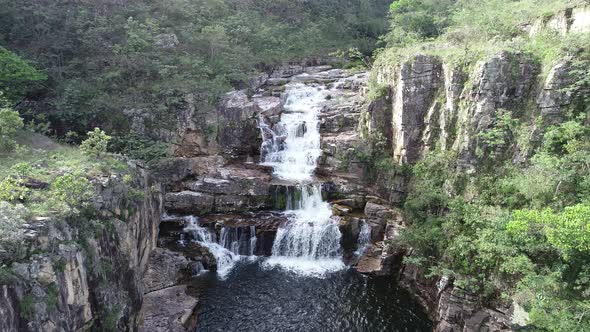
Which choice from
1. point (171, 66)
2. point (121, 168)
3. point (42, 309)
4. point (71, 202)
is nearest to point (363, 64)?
point (171, 66)

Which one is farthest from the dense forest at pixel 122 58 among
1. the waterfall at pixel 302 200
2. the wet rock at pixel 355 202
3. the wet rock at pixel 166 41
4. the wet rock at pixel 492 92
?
the wet rock at pixel 492 92

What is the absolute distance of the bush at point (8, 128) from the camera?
18344 millimetres

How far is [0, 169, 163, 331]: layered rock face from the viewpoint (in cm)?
1067

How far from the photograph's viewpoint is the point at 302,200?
83.0 feet

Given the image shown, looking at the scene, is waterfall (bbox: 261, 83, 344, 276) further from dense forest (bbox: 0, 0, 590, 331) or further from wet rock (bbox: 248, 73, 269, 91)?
wet rock (bbox: 248, 73, 269, 91)

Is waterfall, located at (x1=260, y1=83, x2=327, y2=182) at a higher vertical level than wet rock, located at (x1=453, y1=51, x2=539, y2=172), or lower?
lower

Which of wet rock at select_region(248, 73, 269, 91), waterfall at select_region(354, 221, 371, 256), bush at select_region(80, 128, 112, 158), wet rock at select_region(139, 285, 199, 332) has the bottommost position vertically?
wet rock at select_region(139, 285, 199, 332)

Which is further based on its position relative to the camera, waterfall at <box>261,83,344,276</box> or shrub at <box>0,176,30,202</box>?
waterfall at <box>261,83,344,276</box>

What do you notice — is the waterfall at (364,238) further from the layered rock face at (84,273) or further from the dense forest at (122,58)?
the dense forest at (122,58)

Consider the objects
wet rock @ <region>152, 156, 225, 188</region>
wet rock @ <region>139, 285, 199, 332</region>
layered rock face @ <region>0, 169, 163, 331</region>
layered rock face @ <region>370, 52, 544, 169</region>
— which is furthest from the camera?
wet rock @ <region>152, 156, 225, 188</region>

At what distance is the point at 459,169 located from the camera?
20.7m

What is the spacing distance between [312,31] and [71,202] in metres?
34.8

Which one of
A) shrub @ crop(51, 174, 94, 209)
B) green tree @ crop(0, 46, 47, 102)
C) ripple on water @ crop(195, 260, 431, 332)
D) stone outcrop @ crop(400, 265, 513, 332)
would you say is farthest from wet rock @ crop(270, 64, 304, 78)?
shrub @ crop(51, 174, 94, 209)

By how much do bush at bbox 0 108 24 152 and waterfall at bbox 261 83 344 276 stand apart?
13525 mm
